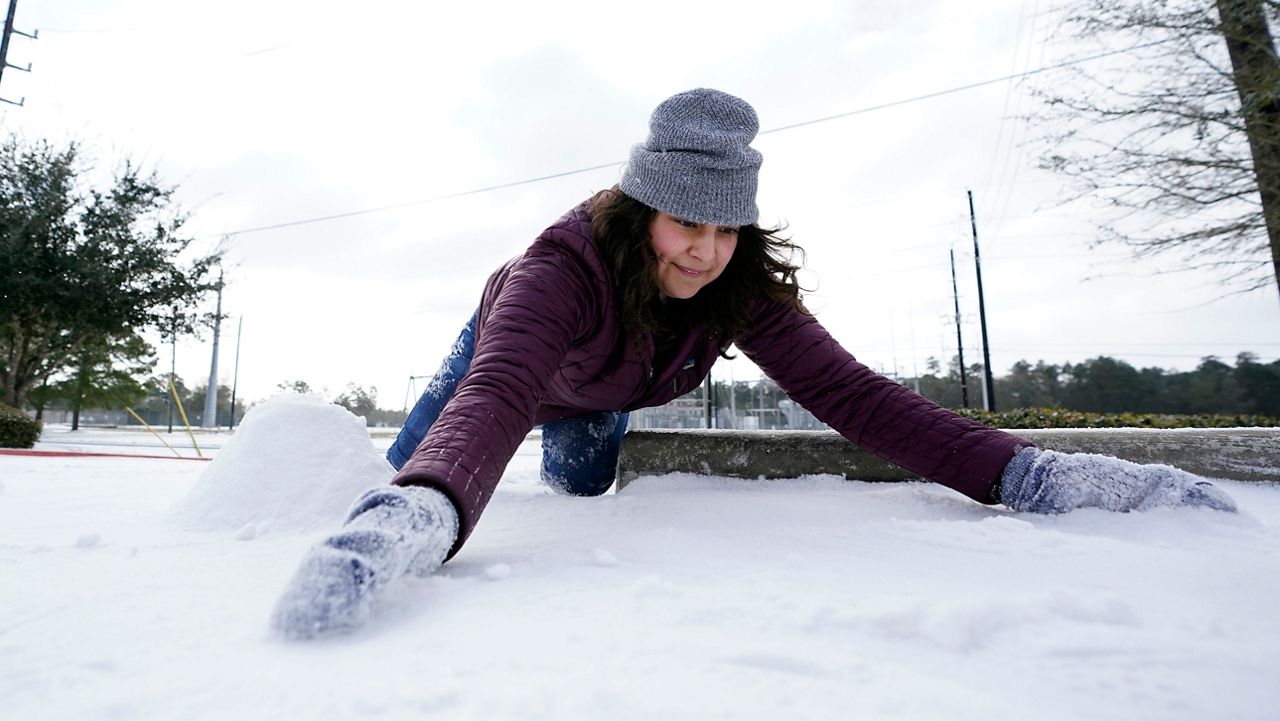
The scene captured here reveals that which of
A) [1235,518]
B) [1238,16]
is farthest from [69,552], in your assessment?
[1238,16]

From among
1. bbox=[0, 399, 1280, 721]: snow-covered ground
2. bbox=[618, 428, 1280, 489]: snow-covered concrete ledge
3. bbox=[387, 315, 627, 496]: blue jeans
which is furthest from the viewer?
bbox=[387, 315, 627, 496]: blue jeans

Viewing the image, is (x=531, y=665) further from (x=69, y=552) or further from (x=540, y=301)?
(x=69, y=552)

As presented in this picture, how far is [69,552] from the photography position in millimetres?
1290

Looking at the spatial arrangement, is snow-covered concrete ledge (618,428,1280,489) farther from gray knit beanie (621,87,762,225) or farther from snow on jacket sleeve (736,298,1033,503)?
Result: gray knit beanie (621,87,762,225)

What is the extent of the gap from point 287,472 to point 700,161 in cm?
136

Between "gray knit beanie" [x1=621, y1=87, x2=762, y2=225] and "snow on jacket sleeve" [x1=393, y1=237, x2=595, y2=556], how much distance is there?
0.26 m

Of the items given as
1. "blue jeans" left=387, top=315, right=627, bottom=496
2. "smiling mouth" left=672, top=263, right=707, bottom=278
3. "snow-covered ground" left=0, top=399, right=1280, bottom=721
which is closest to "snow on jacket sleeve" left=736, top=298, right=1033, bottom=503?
"snow-covered ground" left=0, top=399, right=1280, bottom=721

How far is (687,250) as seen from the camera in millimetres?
1538

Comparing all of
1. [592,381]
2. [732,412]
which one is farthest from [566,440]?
[732,412]

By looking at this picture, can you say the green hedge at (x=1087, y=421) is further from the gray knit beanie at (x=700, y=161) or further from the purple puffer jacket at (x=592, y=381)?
the gray knit beanie at (x=700, y=161)

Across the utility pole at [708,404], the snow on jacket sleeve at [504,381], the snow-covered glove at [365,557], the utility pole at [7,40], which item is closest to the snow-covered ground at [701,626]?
the snow-covered glove at [365,557]

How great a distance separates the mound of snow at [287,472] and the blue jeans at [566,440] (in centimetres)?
16

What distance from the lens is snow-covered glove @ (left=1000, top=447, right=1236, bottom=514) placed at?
140 centimetres

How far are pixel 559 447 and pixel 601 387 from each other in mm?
623
